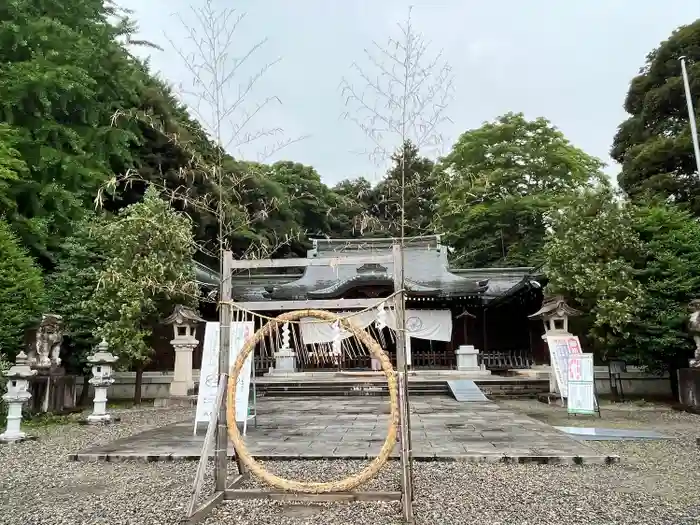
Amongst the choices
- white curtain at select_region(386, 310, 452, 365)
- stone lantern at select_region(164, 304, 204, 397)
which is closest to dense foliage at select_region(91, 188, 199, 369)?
stone lantern at select_region(164, 304, 204, 397)

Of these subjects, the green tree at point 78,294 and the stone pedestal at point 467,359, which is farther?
the stone pedestal at point 467,359

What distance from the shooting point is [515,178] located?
27.9m

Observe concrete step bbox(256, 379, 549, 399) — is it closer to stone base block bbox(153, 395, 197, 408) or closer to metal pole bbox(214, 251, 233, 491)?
stone base block bbox(153, 395, 197, 408)

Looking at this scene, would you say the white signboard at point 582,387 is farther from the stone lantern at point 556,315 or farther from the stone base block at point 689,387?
the stone lantern at point 556,315

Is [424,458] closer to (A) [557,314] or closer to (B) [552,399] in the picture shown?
(B) [552,399]

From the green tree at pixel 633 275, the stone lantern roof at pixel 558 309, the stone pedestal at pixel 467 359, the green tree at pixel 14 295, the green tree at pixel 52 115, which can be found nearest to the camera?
the green tree at pixel 14 295

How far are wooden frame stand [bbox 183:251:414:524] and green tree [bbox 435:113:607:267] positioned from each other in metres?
21.9

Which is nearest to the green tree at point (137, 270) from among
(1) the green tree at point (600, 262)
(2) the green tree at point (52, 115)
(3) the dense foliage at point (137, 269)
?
(3) the dense foliage at point (137, 269)

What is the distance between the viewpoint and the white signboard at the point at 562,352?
1030 cm

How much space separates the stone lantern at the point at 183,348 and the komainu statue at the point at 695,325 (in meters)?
11.4

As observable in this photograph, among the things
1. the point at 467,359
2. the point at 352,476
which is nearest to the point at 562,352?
the point at 467,359

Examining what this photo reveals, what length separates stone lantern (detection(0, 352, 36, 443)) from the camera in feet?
25.8

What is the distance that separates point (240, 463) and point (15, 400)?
528 cm

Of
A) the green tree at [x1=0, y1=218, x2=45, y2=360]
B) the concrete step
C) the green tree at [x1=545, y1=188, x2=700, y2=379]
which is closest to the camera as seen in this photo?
the green tree at [x1=0, y1=218, x2=45, y2=360]
